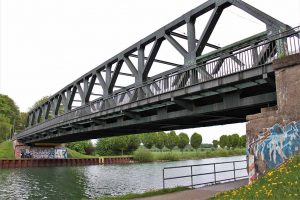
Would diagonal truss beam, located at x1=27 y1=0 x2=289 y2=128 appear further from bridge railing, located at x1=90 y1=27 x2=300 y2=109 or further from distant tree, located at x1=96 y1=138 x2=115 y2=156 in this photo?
distant tree, located at x1=96 y1=138 x2=115 y2=156

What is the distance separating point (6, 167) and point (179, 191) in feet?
186

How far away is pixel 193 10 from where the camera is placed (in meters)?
24.2

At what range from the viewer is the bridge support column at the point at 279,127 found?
39.7 feet

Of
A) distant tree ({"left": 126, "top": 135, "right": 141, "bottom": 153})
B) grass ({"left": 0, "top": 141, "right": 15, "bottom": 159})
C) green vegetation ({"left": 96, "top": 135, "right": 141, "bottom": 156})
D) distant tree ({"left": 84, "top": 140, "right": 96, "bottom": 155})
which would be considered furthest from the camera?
distant tree ({"left": 126, "top": 135, "right": 141, "bottom": 153})

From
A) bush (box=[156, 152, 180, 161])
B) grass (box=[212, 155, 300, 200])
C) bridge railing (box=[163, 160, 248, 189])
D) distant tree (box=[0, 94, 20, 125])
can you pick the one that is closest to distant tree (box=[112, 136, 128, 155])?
bush (box=[156, 152, 180, 161])

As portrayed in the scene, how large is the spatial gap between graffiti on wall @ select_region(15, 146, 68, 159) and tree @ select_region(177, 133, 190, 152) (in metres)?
68.5

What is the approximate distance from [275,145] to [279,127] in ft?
2.33

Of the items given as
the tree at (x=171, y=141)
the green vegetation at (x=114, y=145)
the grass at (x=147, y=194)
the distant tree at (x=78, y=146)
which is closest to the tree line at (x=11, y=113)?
the distant tree at (x=78, y=146)

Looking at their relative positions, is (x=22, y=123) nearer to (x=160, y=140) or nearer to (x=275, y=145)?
(x=160, y=140)

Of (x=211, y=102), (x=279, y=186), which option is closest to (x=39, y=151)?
(x=211, y=102)

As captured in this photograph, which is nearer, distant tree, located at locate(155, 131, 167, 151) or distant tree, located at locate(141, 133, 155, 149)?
distant tree, located at locate(141, 133, 155, 149)

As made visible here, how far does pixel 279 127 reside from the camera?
1254 cm

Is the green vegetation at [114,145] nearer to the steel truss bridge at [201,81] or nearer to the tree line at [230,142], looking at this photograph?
the steel truss bridge at [201,81]

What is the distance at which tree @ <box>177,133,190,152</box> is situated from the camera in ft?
453
